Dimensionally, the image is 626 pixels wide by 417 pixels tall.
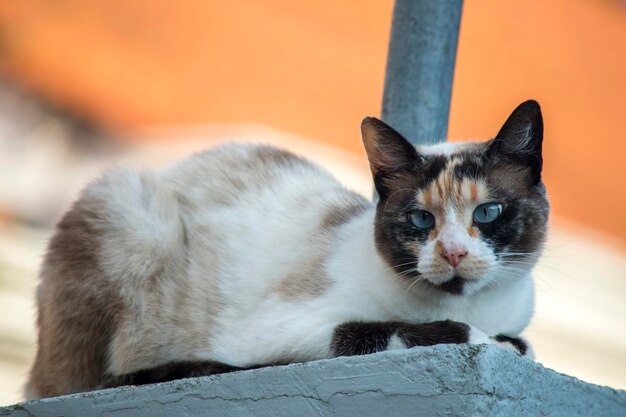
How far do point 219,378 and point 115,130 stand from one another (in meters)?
2.72

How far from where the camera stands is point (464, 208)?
2355mm

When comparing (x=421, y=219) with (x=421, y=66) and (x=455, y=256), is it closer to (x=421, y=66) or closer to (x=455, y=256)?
(x=455, y=256)

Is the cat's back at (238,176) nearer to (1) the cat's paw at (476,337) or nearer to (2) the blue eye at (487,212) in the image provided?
(2) the blue eye at (487,212)

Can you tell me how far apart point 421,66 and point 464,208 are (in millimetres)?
1033

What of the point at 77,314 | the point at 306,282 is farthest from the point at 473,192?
the point at 77,314

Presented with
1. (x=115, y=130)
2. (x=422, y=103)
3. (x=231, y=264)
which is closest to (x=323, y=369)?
(x=231, y=264)

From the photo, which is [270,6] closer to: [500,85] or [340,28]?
[340,28]

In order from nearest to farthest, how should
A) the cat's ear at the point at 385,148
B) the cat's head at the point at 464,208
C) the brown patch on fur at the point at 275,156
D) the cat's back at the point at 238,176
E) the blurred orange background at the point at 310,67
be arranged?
the cat's head at the point at 464,208 < the cat's ear at the point at 385,148 < the cat's back at the point at 238,176 < the brown patch on fur at the point at 275,156 < the blurred orange background at the point at 310,67

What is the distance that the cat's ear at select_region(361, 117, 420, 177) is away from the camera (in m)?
2.59

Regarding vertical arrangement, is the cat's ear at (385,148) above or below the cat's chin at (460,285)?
above

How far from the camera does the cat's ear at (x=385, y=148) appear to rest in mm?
2586

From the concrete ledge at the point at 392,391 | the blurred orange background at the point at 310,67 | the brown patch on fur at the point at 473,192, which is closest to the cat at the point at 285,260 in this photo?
the brown patch on fur at the point at 473,192

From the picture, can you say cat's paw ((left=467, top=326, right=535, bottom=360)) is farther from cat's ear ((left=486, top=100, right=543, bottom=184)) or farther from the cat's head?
cat's ear ((left=486, top=100, right=543, bottom=184))

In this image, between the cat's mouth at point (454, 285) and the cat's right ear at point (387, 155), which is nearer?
the cat's mouth at point (454, 285)
